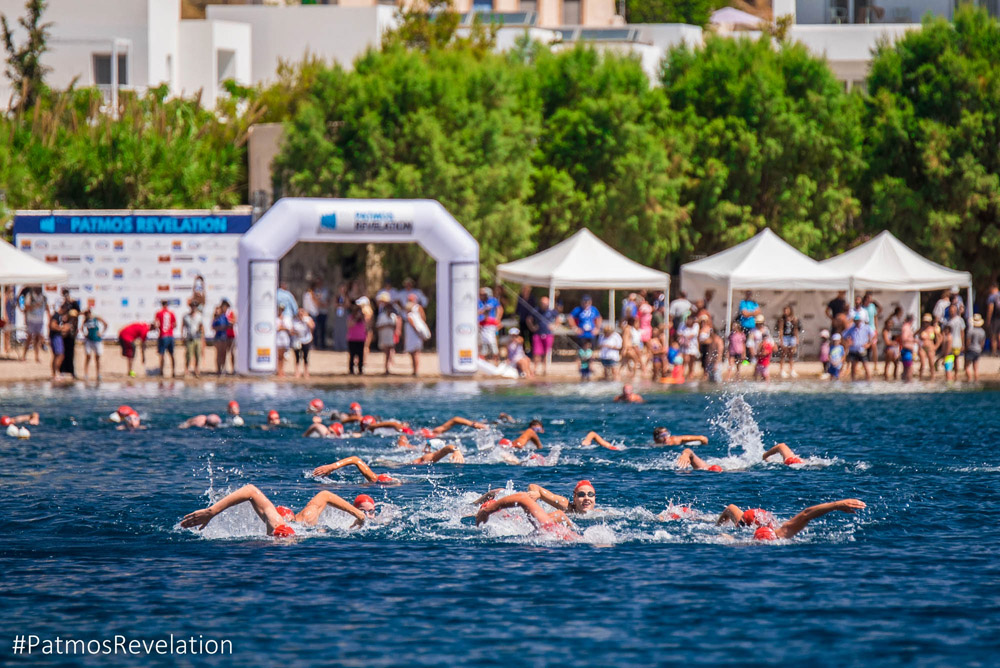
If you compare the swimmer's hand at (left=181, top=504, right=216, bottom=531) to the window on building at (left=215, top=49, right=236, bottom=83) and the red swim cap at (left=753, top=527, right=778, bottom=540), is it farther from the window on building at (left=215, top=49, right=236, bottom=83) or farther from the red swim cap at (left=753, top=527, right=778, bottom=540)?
the window on building at (left=215, top=49, right=236, bottom=83)

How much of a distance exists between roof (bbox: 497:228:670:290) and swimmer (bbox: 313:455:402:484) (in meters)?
12.3

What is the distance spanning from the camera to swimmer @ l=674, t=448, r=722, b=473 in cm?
1878

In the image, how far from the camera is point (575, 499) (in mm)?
15086

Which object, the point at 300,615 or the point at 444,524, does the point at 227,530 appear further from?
the point at 300,615

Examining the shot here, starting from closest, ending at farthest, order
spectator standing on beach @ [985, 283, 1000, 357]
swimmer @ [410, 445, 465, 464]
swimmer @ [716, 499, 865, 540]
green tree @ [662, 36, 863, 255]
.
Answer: swimmer @ [716, 499, 865, 540] < swimmer @ [410, 445, 465, 464] < spectator standing on beach @ [985, 283, 1000, 357] < green tree @ [662, 36, 863, 255]

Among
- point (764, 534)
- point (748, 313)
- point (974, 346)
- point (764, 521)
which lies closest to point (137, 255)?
point (748, 313)

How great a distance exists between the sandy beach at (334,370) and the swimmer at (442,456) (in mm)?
8493

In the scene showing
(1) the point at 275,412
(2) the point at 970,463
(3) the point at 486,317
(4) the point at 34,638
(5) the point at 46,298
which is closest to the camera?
(4) the point at 34,638

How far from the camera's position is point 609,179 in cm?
3525

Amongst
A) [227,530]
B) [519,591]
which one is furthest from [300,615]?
[227,530]

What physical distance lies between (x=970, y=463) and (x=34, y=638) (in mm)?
13199

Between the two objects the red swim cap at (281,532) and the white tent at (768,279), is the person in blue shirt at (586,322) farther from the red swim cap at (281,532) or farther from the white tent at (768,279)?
the red swim cap at (281,532)

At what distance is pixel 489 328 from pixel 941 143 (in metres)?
13.6

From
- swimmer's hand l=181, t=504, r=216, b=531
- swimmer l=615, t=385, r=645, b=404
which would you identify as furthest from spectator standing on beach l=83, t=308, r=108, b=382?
swimmer's hand l=181, t=504, r=216, b=531
